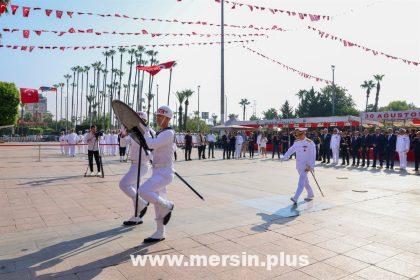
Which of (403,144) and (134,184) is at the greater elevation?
Result: (403,144)

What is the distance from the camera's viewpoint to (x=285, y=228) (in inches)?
235

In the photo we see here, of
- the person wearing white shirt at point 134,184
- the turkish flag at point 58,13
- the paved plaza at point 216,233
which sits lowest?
the paved plaza at point 216,233

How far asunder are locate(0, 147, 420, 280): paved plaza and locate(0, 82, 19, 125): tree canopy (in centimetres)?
4002

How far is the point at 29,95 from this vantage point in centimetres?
2977

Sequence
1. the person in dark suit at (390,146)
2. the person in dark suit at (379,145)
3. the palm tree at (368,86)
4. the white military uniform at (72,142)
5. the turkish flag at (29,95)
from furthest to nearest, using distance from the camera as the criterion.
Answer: the palm tree at (368,86) → the turkish flag at (29,95) → the white military uniform at (72,142) → the person in dark suit at (379,145) → the person in dark suit at (390,146)

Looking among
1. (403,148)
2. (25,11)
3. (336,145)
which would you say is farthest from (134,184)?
(336,145)

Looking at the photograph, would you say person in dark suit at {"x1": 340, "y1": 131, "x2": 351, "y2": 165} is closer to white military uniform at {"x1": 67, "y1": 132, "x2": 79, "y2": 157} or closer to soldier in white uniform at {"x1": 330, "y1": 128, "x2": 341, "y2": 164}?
soldier in white uniform at {"x1": 330, "y1": 128, "x2": 341, "y2": 164}

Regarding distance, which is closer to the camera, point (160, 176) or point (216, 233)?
point (160, 176)

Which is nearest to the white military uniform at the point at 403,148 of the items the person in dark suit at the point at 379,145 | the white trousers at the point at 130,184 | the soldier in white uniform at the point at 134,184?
the person in dark suit at the point at 379,145

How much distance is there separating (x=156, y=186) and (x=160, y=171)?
25cm

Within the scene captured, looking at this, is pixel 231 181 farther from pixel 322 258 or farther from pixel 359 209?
pixel 322 258

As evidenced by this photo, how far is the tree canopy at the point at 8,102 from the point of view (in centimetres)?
4378

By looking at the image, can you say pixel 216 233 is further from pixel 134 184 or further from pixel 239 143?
pixel 239 143

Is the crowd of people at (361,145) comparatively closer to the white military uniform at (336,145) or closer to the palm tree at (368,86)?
the white military uniform at (336,145)
